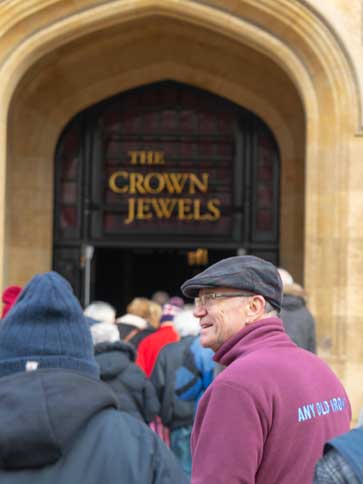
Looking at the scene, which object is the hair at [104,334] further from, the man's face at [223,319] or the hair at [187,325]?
the man's face at [223,319]

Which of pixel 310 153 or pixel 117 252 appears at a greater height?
pixel 310 153

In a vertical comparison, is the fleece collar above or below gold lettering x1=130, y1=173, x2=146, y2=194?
below

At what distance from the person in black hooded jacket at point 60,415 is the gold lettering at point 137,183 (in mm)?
9179

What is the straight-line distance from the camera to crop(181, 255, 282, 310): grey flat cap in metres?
2.76

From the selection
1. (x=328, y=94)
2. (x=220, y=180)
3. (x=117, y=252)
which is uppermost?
(x=328, y=94)

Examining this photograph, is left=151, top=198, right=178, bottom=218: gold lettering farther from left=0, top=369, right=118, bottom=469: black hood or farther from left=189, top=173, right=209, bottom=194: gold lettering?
left=0, top=369, right=118, bottom=469: black hood

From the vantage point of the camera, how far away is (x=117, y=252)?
16953 millimetres

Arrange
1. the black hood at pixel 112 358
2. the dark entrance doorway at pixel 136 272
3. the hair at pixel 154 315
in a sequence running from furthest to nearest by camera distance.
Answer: the dark entrance doorway at pixel 136 272
the hair at pixel 154 315
the black hood at pixel 112 358

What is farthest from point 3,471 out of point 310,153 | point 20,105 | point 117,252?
point 117,252

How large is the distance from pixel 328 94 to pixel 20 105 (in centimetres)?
371

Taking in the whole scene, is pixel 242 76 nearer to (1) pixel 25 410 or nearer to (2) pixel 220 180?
(2) pixel 220 180

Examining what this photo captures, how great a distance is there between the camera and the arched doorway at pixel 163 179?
11.2 meters

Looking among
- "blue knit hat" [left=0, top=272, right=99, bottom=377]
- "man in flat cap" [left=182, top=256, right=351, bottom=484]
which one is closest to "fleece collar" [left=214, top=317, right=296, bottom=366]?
"man in flat cap" [left=182, top=256, right=351, bottom=484]

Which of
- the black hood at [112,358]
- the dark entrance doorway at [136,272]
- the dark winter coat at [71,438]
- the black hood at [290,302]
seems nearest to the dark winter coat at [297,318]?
the black hood at [290,302]
